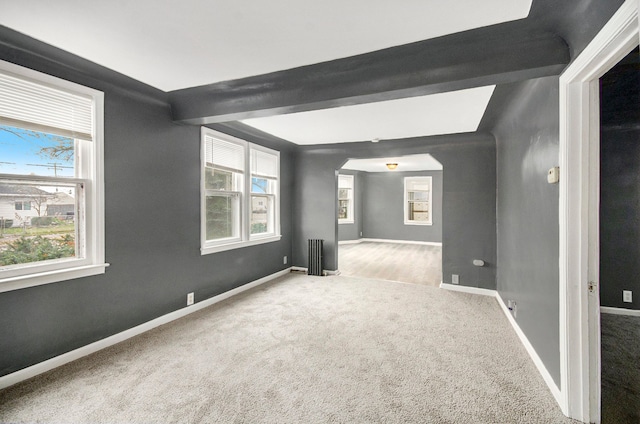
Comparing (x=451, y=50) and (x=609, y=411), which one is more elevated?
(x=451, y=50)

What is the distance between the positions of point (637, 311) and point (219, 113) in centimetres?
508

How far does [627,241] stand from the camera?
3283mm

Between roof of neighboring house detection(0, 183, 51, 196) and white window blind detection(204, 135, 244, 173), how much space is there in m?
1.69

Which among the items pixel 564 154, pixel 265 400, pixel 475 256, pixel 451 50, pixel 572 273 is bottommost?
pixel 265 400

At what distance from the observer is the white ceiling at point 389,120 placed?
301 centimetres

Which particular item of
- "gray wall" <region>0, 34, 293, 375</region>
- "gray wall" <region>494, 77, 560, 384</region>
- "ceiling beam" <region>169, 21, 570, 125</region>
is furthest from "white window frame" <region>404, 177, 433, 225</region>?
"ceiling beam" <region>169, 21, 570, 125</region>

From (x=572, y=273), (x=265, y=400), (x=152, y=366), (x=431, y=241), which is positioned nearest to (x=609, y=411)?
(x=572, y=273)

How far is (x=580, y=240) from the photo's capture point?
1685 mm

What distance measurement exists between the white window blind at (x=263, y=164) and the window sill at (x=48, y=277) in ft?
8.38

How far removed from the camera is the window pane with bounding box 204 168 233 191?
376 centimetres

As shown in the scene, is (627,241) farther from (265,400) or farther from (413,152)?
(265,400)

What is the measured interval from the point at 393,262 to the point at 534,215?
4235 millimetres

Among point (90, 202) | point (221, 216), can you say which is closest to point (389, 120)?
point (221, 216)

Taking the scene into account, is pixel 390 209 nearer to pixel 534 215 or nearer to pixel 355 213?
pixel 355 213
